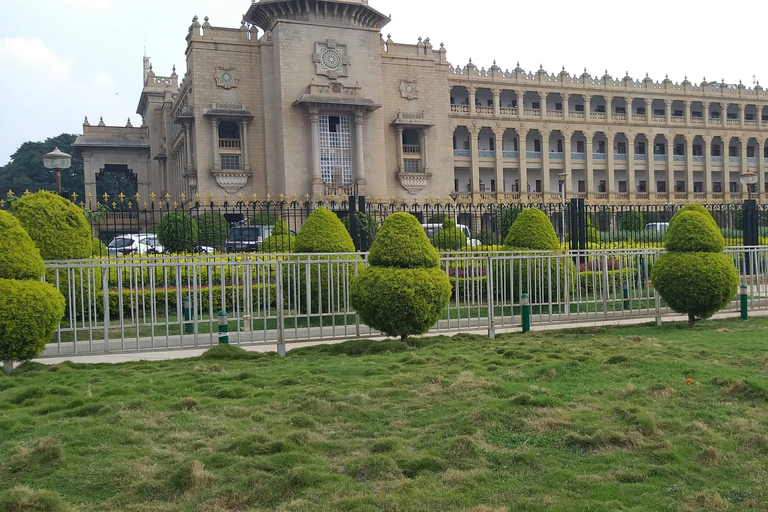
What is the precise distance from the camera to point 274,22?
34688 mm

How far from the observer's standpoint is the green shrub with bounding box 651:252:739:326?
9.88 meters

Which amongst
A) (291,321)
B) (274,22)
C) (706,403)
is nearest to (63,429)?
(706,403)

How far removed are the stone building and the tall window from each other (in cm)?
7

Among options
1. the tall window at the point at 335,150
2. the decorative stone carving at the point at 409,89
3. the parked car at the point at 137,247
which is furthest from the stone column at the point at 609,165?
the parked car at the point at 137,247

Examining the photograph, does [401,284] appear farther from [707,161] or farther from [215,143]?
[707,161]

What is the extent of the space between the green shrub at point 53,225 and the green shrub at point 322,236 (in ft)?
12.2

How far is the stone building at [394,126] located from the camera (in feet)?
112

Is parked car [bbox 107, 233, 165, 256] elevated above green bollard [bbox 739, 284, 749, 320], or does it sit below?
above

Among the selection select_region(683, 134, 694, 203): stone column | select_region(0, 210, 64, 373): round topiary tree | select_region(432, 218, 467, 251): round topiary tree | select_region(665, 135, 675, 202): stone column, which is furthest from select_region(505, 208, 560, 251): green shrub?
select_region(683, 134, 694, 203): stone column

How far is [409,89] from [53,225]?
30.9 m

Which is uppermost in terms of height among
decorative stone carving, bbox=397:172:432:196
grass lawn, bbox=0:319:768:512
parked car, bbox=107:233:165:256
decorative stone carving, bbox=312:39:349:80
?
decorative stone carving, bbox=312:39:349:80

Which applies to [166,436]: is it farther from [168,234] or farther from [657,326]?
[168,234]

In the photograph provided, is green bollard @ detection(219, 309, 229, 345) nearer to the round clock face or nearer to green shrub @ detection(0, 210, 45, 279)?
green shrub @ detection(0, 210, 45, 279)

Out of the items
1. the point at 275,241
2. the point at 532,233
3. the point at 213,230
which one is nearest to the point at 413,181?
the point at 275,241
